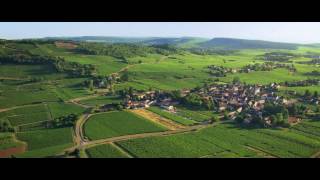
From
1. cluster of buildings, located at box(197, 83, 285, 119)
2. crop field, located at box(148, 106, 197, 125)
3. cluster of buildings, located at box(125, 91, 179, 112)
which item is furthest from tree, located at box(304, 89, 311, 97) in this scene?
crop field, located at box(148, 106, 197, 125)

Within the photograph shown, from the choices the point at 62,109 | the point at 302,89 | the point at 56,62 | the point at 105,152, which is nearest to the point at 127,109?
the point at 62,109

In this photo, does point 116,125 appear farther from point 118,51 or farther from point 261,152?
point 118,51

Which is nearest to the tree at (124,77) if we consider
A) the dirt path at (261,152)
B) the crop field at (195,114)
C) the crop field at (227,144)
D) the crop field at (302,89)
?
the crop field at (195,114)

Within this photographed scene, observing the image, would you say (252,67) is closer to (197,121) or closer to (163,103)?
(163,103)

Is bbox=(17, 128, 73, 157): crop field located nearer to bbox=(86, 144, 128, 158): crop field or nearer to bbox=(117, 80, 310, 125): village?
bbox=(86, 144, 128, 158): crop field
